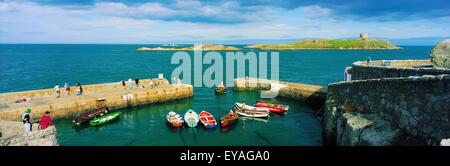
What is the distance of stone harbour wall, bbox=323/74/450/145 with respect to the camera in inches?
493

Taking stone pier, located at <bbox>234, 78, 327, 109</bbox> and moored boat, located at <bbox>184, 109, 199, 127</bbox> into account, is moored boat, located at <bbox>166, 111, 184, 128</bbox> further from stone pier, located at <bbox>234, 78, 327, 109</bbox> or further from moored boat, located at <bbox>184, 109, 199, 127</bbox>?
stone pier, located at <bbox>234, 78, 327, 109</bbox>

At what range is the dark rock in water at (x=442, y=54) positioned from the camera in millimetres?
21188

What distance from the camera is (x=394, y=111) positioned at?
1545 centimetres

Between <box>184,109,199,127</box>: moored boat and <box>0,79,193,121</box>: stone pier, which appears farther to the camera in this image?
<box>0,79,193,121</box>: stone pier

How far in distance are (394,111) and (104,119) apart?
23754 millimetres

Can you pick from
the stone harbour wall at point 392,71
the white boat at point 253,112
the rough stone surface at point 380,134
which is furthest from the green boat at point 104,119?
the rough stone surface at point 380,134

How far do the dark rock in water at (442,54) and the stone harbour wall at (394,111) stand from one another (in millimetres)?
6433

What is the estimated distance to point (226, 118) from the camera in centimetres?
2822

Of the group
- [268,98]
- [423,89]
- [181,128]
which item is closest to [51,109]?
[181,128]

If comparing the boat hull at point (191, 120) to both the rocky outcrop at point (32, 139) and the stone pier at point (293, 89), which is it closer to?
the rocky outcrop at point (32, 139)

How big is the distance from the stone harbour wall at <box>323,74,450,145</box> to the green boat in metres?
20.1

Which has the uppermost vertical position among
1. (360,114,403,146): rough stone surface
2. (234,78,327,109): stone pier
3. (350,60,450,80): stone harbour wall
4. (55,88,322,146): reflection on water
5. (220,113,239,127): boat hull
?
(350,60,450,80): stone harbour wall

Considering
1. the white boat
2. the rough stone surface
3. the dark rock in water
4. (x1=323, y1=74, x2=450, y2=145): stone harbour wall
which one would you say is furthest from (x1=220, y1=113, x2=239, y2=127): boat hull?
the dark rock in water
